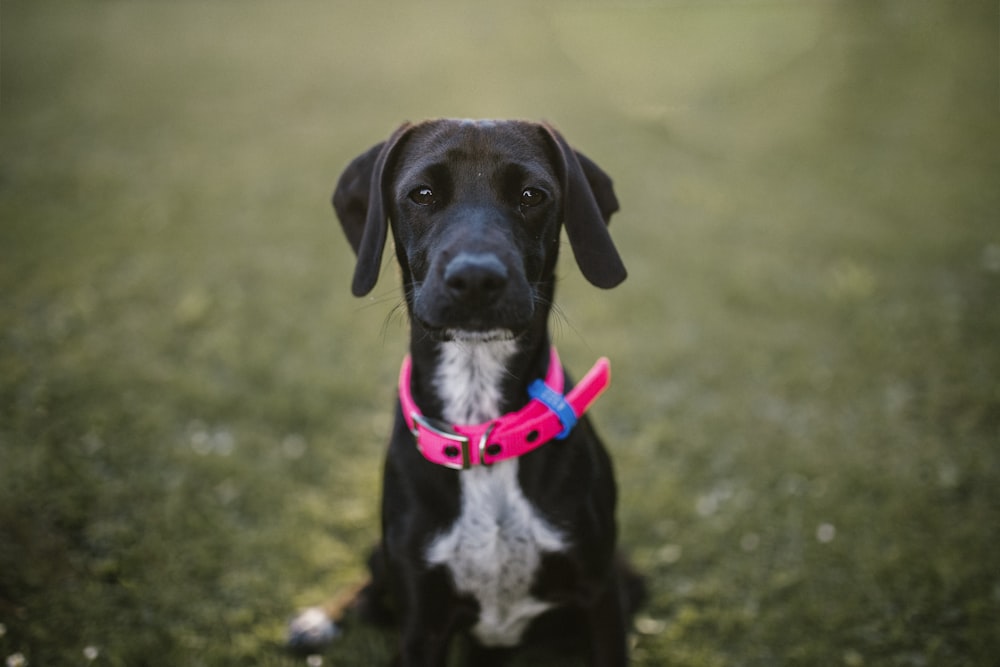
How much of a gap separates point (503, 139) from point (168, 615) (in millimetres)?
2849

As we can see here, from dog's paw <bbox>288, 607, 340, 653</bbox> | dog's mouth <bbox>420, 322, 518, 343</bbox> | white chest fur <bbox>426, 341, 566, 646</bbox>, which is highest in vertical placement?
dog's mouth <bbox>420, 322, 518, 343</bbox>

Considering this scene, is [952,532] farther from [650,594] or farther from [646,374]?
[646,374]

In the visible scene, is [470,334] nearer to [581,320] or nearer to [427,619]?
[427,619]

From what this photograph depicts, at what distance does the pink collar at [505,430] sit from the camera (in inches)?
95.1

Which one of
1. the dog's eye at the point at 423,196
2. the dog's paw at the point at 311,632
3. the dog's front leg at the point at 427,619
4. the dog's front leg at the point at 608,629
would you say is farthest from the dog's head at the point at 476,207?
the dog's paw at the point at 311,632

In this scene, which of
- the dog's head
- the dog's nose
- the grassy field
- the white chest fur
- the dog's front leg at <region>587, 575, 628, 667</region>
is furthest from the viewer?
the grassy field

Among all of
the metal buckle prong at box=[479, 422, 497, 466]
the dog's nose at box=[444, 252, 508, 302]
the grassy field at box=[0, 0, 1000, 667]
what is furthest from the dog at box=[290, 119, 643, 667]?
the grassy field at box=[0, 0, 1000, 667]

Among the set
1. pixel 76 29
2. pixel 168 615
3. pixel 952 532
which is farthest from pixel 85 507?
pixel 76 29

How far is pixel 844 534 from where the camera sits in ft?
13.1

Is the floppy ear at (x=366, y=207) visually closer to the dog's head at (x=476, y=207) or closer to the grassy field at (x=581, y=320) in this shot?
the dog's head at (x=476, y=207)

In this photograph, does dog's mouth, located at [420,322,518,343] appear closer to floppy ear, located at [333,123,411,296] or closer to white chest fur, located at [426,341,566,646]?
white chest fur, located at [426,341,566,646]

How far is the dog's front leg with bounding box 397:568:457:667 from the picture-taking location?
254 centimetres

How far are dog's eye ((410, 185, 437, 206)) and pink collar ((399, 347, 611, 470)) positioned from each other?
2.34 ft

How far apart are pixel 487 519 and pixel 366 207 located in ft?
4.08
